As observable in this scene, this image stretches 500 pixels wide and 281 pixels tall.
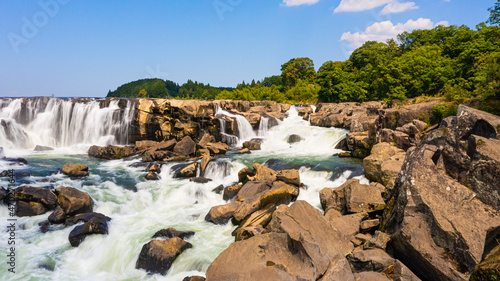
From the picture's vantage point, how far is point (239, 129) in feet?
98.1

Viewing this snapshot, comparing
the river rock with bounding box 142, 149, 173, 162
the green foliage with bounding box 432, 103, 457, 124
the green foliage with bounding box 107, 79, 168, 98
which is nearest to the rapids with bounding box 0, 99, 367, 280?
the river rock with bounding box 142, 149, 173, 162

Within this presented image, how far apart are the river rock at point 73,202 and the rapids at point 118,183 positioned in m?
0.61

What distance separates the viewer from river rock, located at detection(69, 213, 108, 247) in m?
9.83

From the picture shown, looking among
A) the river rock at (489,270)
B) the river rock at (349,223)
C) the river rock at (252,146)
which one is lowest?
the river rock at (349,223)

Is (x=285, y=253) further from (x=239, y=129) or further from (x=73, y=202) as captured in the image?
(x=239, y=129)

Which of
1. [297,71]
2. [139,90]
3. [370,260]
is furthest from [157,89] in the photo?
[370,260]

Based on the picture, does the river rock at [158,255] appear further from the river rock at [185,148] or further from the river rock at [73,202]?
the river rock at [185,148]

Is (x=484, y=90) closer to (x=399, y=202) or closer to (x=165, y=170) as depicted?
(x=399, y=202)

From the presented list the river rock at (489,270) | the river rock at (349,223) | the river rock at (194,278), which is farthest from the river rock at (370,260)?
the river rock at (194,278)

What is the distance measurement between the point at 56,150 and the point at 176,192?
16.5m

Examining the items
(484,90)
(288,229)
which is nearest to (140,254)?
(288,229)

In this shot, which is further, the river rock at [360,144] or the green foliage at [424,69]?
the green foliage at [424,69]

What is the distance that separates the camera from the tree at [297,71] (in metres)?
74.1

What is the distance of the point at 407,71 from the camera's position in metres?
36.2
